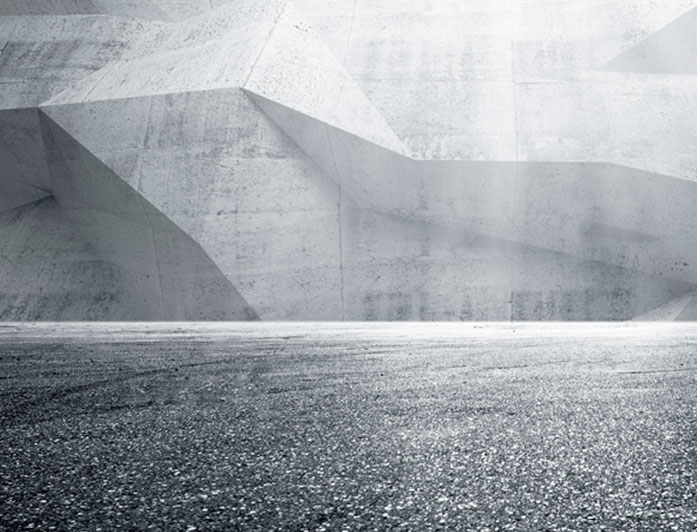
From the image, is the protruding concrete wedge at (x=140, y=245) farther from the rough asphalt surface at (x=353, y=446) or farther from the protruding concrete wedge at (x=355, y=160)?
the rough asphalt surface at (x=353, y=446)

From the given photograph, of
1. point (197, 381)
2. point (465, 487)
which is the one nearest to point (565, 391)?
point (465, 487)

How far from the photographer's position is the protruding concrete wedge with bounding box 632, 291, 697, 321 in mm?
11172

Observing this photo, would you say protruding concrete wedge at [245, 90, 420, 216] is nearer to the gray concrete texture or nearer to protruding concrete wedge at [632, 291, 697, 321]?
the gray concrete texture

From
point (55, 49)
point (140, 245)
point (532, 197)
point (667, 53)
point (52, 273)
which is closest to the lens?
point (532, 197)

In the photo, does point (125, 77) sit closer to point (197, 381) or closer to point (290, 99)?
point (290, 99)

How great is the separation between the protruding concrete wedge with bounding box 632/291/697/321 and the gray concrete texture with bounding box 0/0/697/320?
0.11 feet

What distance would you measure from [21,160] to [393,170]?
8.08m

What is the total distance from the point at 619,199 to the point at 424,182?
3.29 meters

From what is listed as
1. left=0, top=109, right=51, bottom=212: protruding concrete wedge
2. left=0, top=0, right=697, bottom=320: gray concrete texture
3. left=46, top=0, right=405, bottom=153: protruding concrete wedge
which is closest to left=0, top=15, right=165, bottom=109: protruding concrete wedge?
left=0, top=0, right=697, bottom=320: gray concrete texture

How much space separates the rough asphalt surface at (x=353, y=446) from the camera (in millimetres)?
1410

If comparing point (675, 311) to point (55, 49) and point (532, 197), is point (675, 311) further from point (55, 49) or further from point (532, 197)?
point (55, 49)

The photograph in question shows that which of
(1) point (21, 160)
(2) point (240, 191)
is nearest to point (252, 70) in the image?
(2) point (240, 191)

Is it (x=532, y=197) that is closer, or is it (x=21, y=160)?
(x=532, y=197)

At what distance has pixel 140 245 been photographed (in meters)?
12.6
